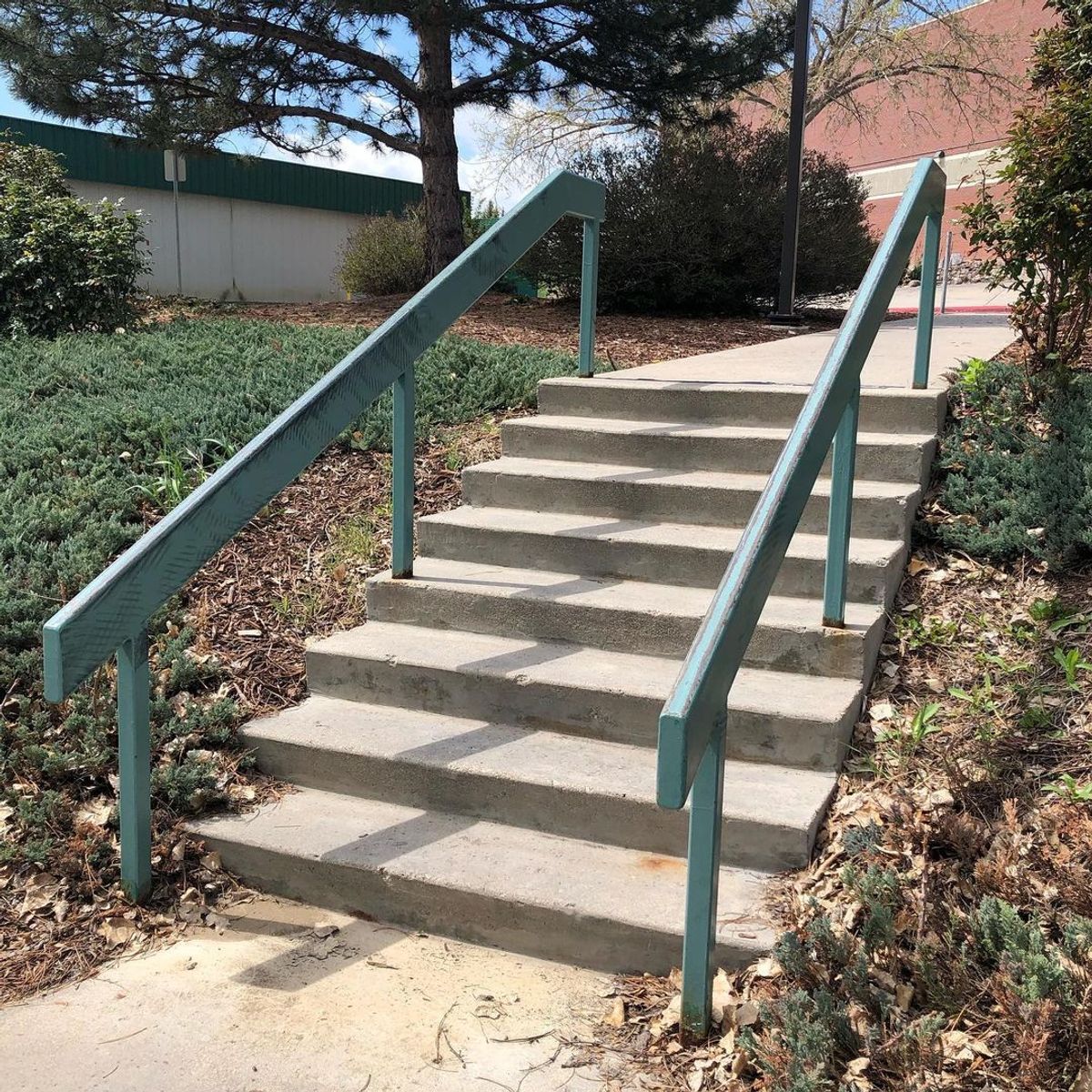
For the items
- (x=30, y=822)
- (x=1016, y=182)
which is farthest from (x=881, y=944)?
(x=1016, y=182)

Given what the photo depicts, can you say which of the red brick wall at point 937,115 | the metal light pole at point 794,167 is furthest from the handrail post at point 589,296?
the red brick wall at point 937,115

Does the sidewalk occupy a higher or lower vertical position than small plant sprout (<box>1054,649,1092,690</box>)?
higher

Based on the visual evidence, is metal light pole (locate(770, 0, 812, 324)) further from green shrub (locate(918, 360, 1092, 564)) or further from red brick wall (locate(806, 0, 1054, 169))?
red brick wall (locate(806, 0, 1054, 169))

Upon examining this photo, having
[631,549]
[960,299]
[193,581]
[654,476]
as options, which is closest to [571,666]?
[631,549]

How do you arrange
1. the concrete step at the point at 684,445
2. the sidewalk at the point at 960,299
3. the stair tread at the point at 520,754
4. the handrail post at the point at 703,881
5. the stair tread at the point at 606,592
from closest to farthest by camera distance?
the handrail post at the point at 703,881 → the stair tread at the point at 520,754 → the stair tread at the point at 606,592 → the concrete step at the point at 684,445 → the sidewalk at the point at 960,299

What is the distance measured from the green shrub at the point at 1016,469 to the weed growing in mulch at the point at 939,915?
1.18 feet

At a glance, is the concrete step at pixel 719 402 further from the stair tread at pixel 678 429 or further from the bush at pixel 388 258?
the bush at pixel 388 258

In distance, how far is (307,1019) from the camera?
2621mm

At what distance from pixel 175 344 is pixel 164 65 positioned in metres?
4.43

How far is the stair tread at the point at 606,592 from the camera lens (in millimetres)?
3656

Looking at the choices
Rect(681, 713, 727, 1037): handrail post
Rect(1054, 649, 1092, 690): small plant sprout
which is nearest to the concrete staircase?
Rect(681, 713, 727, 1037): handrail post

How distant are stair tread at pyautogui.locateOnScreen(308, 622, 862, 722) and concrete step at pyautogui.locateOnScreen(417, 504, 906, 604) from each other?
42cm

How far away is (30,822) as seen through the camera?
126 inches

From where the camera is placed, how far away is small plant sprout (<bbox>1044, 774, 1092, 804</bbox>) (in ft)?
9.36
